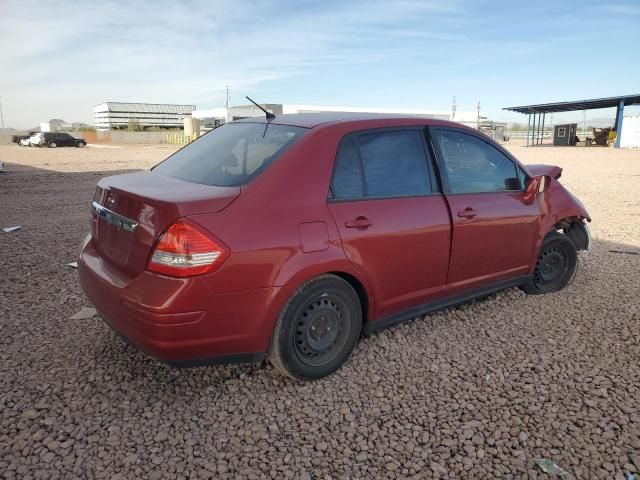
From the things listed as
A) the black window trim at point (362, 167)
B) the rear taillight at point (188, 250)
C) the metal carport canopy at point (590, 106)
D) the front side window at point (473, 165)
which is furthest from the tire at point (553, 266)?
the metal carport canopy at point (590, 106)

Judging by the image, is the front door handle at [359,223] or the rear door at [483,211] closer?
the front door handle at [359,223]

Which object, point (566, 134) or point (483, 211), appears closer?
point (483, 211)

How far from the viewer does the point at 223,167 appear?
3.15 metres

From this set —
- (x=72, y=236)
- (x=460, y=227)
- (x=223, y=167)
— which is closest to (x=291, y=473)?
(x=223, y=167)

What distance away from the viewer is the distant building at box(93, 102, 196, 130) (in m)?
90.3

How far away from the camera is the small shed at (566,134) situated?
146 ft

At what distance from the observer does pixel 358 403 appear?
2.89 meters

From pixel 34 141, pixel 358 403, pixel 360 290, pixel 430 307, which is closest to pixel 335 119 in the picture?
pixel 360 290

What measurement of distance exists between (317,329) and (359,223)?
28.2 inches

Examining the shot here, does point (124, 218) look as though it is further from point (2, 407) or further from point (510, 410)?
point (510, 410)

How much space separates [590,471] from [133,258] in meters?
2.57

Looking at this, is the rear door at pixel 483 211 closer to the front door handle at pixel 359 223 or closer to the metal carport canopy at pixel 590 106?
the front door handle at pixel 359 223

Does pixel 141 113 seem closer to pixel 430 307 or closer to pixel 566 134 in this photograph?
pixel 566 134

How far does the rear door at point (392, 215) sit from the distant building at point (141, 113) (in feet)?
301
